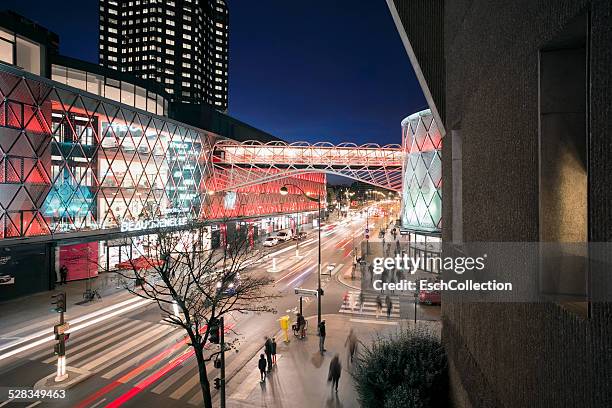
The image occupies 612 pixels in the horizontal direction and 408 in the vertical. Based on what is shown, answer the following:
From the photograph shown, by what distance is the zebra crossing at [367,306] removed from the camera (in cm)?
2061

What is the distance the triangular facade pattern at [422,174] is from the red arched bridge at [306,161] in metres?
2.76

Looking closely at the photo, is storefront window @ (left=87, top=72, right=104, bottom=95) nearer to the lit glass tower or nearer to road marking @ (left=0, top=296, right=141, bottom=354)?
road marking @ (left=0, top=296, right=141, bottom=354)

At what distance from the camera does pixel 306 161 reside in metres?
39.7

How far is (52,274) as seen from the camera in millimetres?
24609

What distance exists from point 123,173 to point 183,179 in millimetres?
7945

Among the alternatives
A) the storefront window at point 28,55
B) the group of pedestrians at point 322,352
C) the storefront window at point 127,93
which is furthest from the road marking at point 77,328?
the storefront window at point 127,93

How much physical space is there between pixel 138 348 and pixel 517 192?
16.0m

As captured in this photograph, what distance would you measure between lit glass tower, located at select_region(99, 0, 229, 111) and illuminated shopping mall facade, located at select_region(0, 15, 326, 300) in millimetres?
75712

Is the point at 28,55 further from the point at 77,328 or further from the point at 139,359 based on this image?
the point at 139,359

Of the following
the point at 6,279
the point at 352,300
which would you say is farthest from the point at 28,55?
the point at 352,300

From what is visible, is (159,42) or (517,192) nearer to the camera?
(517,192)

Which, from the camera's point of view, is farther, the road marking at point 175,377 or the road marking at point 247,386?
the road marking at point 175,377

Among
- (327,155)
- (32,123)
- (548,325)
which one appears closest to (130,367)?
(548,325)

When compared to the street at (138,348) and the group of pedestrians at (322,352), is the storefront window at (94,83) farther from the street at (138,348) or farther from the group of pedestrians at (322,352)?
→ the group of pedestrians at (322,352)
